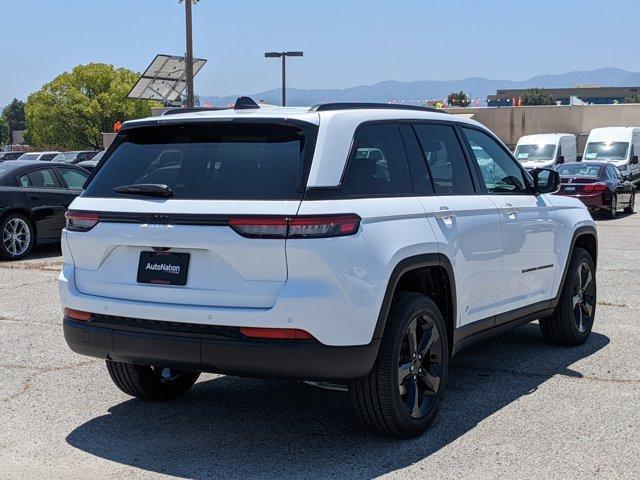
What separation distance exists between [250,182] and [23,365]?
3231 millimetres

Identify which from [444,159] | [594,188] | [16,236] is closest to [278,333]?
[444,159]

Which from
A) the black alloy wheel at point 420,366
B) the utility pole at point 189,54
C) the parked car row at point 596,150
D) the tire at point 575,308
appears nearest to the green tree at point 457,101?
the parked car row at point 596,150

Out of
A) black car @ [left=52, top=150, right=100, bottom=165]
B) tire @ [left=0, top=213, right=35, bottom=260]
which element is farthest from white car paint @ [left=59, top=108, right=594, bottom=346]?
black car @ [left=52, top=150, right=100, bottom=165]

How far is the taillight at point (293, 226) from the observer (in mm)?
4375

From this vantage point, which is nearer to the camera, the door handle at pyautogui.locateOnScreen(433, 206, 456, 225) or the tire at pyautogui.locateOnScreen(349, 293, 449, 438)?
the tire at pyautogui.locateOnScreen(349, 293, 449, 438)

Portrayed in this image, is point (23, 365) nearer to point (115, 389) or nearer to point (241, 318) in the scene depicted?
point (115, 389)

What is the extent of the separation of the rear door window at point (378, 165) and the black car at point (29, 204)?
9.70 metres

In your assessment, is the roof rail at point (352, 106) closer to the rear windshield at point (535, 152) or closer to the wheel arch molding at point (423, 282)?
the wheel arch molding at point (423, 282)

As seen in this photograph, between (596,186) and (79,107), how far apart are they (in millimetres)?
75174

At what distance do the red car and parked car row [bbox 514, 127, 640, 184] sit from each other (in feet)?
25.9

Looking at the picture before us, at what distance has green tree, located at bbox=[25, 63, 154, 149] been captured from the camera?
89.5 metres

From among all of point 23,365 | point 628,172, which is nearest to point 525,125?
point 628,172

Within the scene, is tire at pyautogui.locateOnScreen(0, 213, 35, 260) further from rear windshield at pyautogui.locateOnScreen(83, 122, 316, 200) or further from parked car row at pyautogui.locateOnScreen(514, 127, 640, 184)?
parked car row at pyautogui.locateOnScreen(514, 127, 640, 184)

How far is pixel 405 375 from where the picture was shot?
16.2 feet
